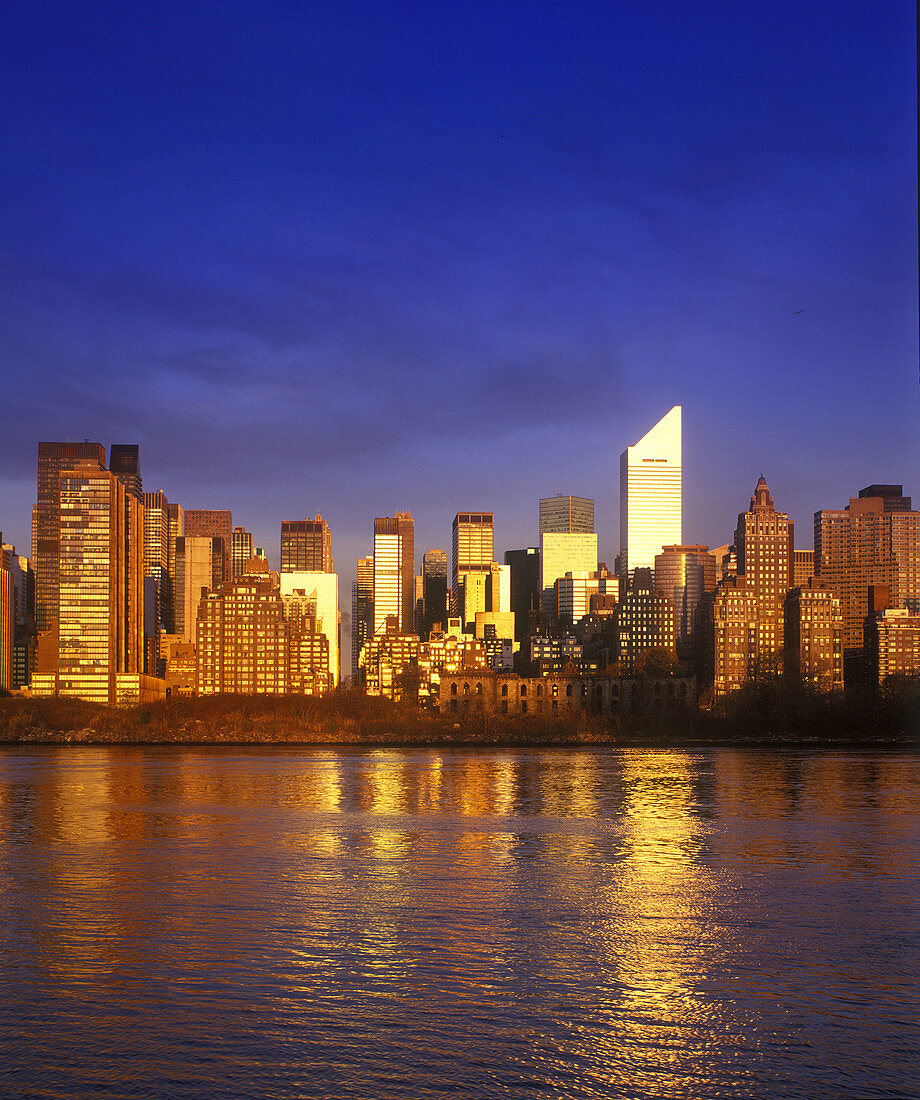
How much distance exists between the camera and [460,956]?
3259cm

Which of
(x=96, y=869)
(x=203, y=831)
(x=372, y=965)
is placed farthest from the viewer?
(x=203, y=831)

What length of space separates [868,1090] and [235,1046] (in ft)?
40.1

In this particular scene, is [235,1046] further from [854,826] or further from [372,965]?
[854,826]

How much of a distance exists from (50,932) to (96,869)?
44.0 ft

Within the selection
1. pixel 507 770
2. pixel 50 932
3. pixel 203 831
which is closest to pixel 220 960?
pixel 50 932

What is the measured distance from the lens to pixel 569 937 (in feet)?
116

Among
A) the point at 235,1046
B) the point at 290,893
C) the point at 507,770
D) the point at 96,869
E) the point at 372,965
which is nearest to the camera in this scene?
the point at 235,1046

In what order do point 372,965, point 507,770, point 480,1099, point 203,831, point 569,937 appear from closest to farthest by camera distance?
point 480,1099
point 372,965
point 569,937
point 203,831
point 507,770

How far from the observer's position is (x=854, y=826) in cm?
6612

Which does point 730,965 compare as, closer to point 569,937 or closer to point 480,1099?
point 569,937

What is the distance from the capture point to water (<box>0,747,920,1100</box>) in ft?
77.7

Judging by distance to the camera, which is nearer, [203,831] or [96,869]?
[96,869]

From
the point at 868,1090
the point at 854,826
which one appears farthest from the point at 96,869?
the point at 854,826

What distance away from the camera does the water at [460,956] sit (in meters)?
23.7
